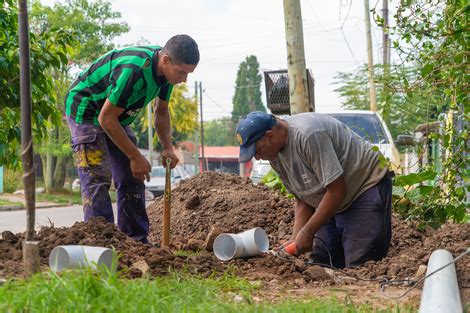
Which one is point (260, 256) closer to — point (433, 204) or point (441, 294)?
point (433, 204)

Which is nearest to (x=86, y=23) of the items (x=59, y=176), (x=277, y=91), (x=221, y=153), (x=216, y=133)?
(x=59, y=176)

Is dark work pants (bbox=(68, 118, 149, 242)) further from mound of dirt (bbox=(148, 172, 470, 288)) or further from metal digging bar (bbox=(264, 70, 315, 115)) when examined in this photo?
metal digging bar (bbox=(264, 70, 315, 115))

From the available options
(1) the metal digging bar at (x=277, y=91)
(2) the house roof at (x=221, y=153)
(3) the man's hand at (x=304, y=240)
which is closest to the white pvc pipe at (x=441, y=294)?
(3) the man's hand at (x=304, y=240)

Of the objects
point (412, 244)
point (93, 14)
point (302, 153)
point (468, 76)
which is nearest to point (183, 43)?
point (302, 153)

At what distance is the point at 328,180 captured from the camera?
4961 millimetres

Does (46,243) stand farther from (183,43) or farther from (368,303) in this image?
(368,303)

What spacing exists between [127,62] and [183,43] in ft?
1.47

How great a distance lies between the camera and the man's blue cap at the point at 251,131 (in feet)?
15.9

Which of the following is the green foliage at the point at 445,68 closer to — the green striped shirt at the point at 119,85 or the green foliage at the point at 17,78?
the green striped shirt at the point at 119,85

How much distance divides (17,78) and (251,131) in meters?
2.42

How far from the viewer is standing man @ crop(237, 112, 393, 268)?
4.98m

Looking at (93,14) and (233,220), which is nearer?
(233,220)

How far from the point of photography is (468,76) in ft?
18.0

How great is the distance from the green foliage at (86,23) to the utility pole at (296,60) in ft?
73.4
